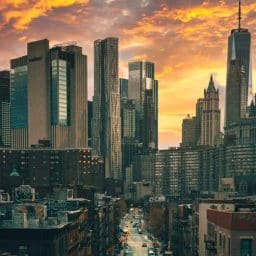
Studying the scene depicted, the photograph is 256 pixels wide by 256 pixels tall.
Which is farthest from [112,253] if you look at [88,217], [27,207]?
[27,207]

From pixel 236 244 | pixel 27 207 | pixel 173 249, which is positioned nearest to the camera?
pixel 236 244

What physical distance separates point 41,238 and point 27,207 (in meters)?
10.9

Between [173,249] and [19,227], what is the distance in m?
68.8

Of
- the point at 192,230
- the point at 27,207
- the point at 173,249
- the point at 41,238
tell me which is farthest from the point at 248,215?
the point at 173,249

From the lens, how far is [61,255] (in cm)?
6506

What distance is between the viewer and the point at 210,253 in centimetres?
6844

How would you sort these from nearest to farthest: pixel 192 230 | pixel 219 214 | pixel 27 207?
1. pixel 219 214
2. pixel 27 207
3. pixel 192 230

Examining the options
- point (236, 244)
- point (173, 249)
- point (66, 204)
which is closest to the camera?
point (236, 244)

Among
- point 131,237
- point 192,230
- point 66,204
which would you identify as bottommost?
point 131,237

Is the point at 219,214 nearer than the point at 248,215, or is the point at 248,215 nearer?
the point at 248,215

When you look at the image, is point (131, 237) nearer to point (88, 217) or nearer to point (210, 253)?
point (88, 217)

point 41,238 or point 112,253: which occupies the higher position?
point 41,238

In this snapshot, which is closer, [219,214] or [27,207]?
[219,214]

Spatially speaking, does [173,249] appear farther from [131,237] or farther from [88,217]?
[131,237]
